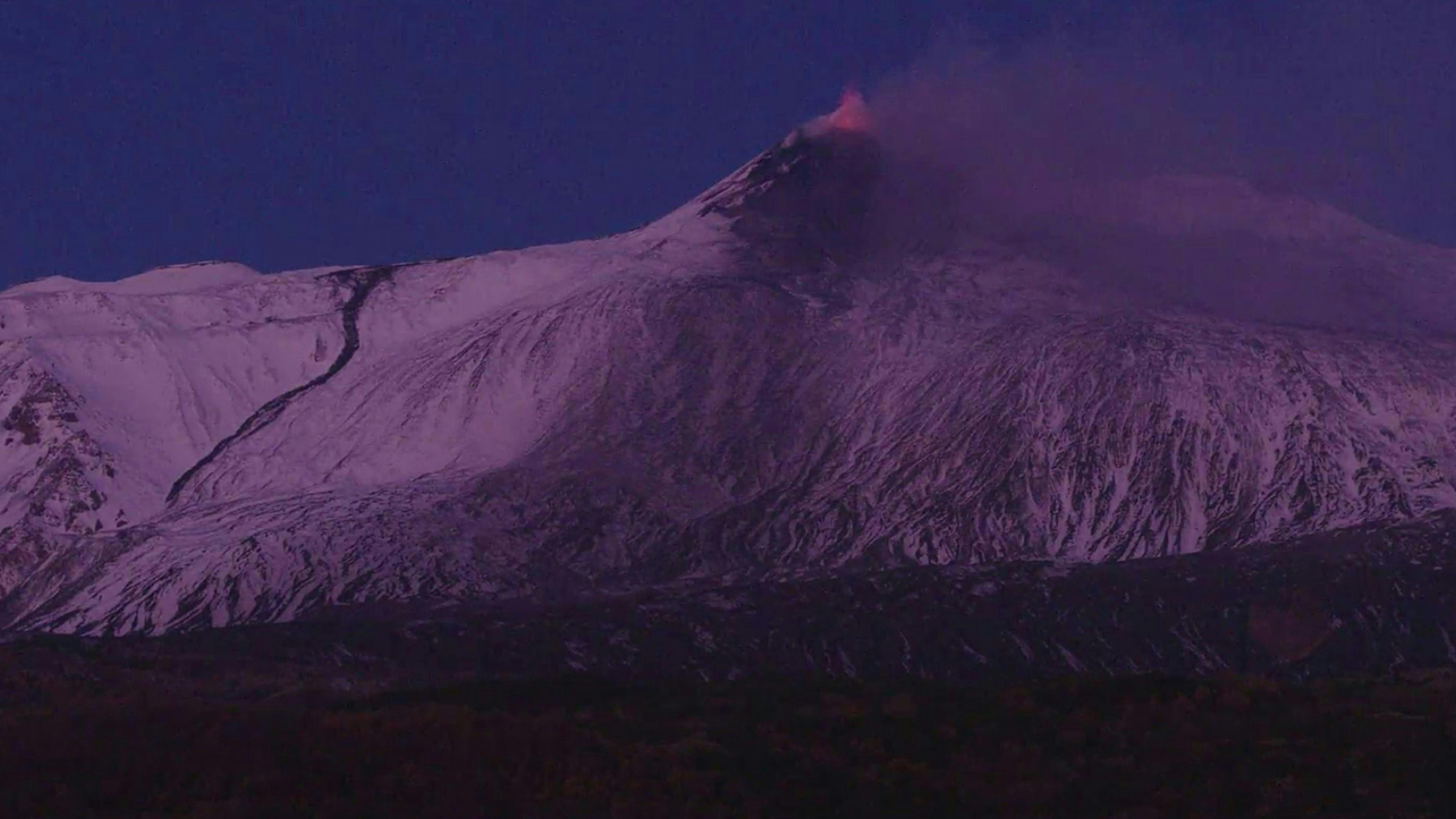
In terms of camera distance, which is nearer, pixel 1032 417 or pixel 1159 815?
pixel 1159 815

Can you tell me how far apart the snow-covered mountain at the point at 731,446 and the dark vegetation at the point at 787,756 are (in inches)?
2794

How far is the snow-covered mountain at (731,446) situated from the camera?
155 m

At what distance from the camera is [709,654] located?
126 metres

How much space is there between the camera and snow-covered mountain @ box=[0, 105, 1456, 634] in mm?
154750

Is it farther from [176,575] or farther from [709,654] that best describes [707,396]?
[709,654]

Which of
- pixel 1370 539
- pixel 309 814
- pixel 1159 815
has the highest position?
pixel 309 814

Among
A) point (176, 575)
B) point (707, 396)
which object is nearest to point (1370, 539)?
point (707, 396)

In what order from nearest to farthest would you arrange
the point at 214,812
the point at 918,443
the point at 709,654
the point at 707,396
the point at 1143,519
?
the point at 214,812, the point at 709,654, the point at 1143,519, the point at 918,443, the point at 707,396

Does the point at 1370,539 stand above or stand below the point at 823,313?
below

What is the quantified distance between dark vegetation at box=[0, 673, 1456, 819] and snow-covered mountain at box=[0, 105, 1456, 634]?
71.0 metres

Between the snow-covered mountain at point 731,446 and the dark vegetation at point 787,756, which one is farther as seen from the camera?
the snow-covered mountain at point 731,446

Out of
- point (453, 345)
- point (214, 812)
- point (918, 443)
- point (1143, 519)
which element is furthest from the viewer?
point (453, 345)

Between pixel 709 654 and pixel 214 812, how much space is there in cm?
6222

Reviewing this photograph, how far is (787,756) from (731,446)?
103 m
